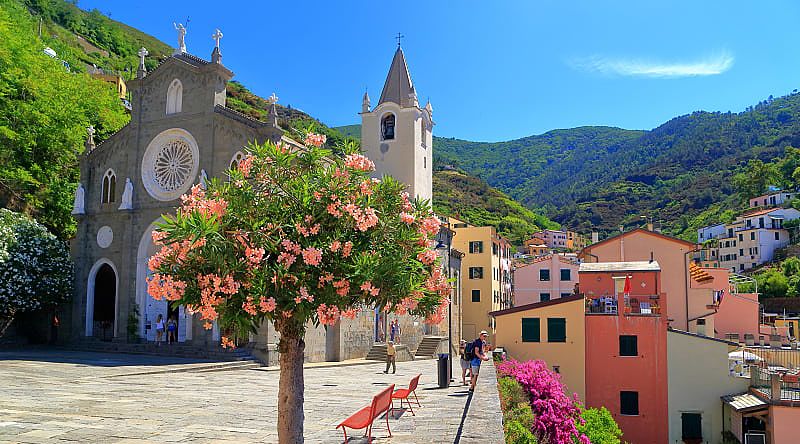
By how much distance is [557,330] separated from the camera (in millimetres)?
29625

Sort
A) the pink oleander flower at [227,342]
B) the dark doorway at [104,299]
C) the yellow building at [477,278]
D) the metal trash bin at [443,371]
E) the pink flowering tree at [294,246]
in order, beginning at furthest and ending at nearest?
the yellow building at [477,278] < the dark doorway at [104,299] < the metal trash bin at [443,371] < the pink oleander flower at [227,342] < the pink flowering tree at [294,246]

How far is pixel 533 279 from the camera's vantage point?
2292 inches

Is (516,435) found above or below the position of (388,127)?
below

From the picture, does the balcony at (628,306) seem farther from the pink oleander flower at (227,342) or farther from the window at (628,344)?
the pink oleander flower at (227,342)

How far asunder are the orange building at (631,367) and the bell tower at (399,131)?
15.8m

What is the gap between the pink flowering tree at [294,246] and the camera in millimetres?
6559

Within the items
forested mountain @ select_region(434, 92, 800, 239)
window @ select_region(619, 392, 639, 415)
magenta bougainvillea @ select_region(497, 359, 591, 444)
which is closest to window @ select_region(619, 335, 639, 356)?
window @ select_region(619, 392, 639, 415)

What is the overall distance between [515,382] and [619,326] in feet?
44.6

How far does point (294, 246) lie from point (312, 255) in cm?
29

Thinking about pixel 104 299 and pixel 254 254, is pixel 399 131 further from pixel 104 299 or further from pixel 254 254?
pixel 254 254

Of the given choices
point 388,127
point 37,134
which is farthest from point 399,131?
point 37,134

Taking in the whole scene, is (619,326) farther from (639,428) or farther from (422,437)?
(422,437)

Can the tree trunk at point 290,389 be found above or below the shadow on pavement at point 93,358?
above

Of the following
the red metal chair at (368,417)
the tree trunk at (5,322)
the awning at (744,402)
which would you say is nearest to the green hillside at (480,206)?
the awning at (744,402)
